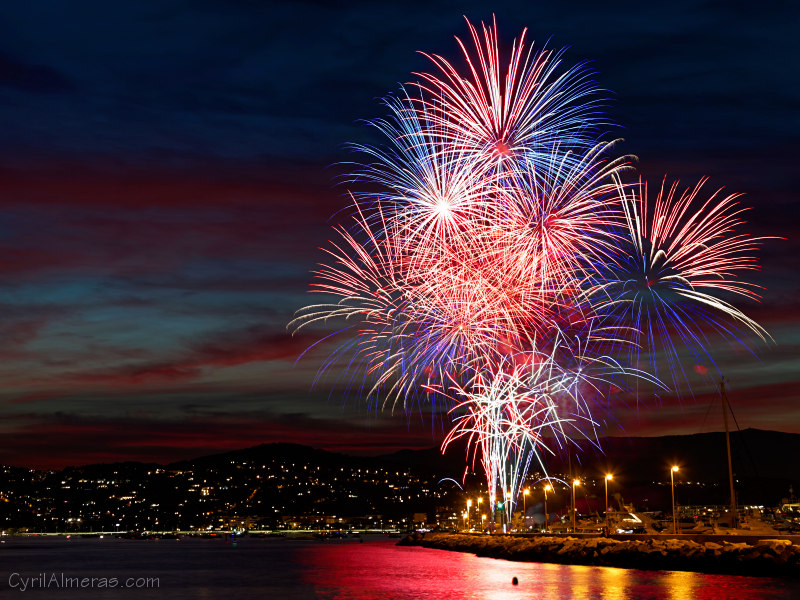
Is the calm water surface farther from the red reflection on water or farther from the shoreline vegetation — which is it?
the shoreline vegetation

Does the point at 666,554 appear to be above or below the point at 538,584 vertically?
→ above

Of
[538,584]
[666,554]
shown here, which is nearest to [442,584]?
[538,584]

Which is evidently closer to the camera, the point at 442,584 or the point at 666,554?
the point at 666,554

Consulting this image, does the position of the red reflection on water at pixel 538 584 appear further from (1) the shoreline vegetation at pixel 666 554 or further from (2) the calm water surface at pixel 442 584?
(1) the shoreline vegetation at pixel 666 554

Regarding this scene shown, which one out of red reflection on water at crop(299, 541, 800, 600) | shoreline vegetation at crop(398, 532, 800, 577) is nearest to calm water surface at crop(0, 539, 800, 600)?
red reflection on water at crop(299, 541, 800, 600)

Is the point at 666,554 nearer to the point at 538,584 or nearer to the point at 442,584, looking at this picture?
the point at 538,584

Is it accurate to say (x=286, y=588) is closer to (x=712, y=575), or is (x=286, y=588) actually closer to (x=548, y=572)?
(x=548, y=572)

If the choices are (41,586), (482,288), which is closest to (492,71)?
(482,288)
